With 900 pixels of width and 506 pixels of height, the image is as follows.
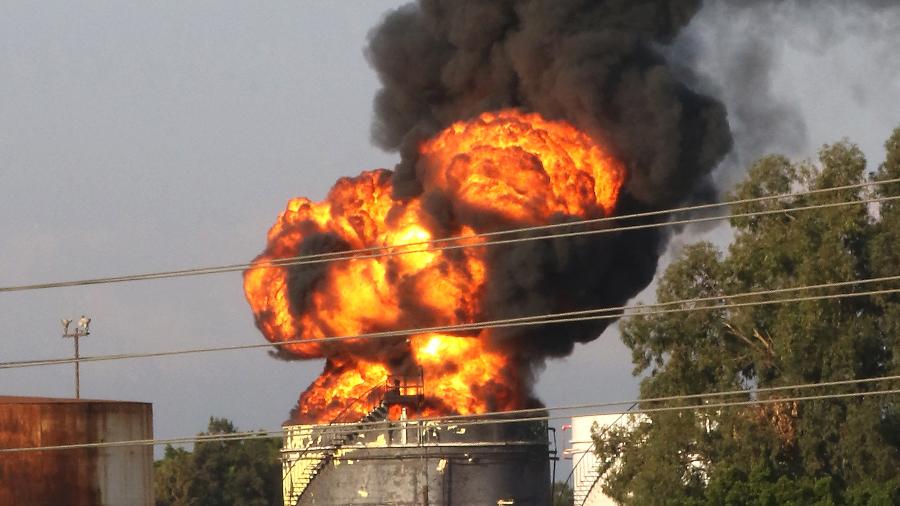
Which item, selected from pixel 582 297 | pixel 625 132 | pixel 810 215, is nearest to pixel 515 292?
pixel 582 297

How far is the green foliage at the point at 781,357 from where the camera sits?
53.2m

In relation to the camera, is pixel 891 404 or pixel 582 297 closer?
pixel 891 404

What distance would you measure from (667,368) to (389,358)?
10.0 meters

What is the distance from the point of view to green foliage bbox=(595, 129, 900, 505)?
53.2 metres

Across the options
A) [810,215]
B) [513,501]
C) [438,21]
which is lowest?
[513,501]

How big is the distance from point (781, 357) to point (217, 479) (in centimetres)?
5073

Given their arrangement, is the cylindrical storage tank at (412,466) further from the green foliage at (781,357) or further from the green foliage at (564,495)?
the green foliage at (564,495)

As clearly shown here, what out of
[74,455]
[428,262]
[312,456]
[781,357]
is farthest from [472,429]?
[74,455]

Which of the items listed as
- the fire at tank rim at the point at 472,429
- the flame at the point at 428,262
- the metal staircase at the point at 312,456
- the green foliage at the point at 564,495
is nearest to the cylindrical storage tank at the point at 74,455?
the fire at tank rim at the point at 472,429

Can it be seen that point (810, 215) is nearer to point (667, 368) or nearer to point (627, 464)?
point (667, 368)

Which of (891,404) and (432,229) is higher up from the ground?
(432,229)

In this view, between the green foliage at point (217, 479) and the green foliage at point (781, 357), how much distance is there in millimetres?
43102

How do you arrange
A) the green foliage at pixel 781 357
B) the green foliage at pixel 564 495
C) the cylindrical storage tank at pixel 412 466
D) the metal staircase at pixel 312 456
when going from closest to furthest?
the green foliage at pixel 781 357
the cylindrical storage tank at pixel 412 466
the metal staircase at pixel 312 456
the green foliage at pixel 564 495

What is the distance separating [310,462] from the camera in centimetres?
5853
